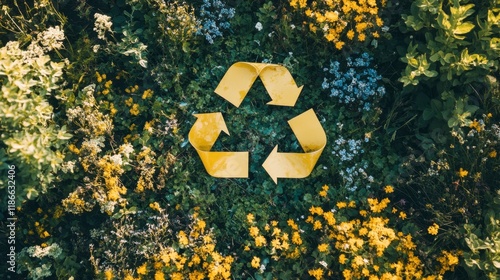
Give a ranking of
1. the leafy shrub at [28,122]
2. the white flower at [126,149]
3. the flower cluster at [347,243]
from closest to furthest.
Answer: the leafy shrub at [28,122] → the flower cluster at [347,243] → the white flower at [126,149]

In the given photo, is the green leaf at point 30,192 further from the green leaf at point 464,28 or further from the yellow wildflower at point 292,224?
the green leaf at point 464,28

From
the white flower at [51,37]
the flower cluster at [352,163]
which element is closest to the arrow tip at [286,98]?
the flower cluster at [352,163]

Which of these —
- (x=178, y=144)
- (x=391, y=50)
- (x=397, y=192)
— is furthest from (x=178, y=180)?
(x=391, y=50)

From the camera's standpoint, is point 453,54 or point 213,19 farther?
point 213,19

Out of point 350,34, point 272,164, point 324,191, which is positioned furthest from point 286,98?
point 324,191

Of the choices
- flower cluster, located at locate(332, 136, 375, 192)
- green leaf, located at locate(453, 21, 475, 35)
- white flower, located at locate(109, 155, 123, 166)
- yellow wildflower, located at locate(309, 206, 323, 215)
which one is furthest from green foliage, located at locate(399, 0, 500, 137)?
white flower, located at locate(109, 155, 123, 166)

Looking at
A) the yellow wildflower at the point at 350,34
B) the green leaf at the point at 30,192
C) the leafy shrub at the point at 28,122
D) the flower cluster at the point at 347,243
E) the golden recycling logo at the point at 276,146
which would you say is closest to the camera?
the leafy shrub at the point at 28,122

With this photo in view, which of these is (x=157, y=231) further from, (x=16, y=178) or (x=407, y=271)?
(x=407, y=271)

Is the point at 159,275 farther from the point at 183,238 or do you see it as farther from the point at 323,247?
the point at 323,247
